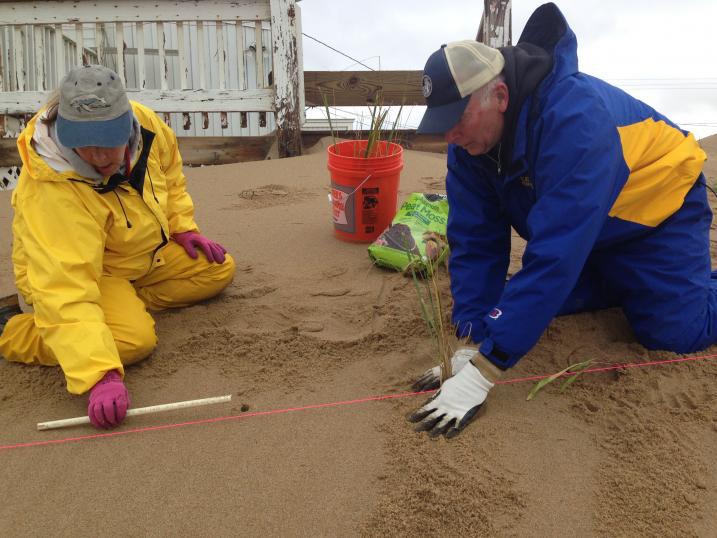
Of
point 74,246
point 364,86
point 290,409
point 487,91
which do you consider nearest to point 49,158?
point 74,246

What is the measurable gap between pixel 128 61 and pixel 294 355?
731cm

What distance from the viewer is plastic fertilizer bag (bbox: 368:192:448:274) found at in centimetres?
335

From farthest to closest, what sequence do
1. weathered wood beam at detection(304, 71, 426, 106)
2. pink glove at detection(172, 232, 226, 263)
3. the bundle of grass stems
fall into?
weathered wood beam at detection(304, 71, 426, 106) < the bundle of grass stems < pink glove at detection(172, 232, 226, 263)

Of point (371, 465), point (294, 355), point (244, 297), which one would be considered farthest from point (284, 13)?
point (371, 465)

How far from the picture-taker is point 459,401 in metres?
2.11

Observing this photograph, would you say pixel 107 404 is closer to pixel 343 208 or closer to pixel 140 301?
pixel 140 301

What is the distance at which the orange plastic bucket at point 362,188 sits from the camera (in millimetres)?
3684

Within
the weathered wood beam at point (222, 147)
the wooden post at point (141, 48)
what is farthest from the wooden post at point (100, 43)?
the weathered wood beam at point (222, 147)

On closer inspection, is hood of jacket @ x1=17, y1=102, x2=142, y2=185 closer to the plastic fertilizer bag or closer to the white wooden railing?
the plastic fertilizer bag

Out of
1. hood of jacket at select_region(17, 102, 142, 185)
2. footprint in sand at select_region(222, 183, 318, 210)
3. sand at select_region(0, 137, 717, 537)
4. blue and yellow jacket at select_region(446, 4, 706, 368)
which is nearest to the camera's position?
sand at select_region(0, 137, 717, 537)

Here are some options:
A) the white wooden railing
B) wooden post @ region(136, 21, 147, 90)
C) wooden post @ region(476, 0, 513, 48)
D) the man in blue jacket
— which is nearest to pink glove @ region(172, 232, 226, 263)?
the man in blue jacket

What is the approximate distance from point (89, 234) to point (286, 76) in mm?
3769

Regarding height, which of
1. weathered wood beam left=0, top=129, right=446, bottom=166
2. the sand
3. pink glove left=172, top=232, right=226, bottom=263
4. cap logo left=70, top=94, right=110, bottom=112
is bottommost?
the sand

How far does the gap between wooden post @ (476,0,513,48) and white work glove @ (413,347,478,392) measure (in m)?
4.62
